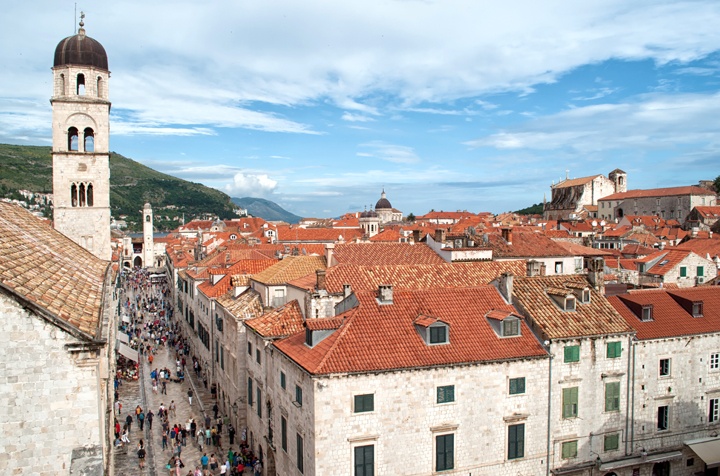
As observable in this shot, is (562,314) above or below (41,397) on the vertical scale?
below

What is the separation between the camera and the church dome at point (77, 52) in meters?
34.6

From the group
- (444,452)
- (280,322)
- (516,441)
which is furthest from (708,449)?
(280,322)

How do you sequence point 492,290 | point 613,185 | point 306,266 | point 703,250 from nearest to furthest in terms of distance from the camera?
point 492,290
point 306,266
point 703,250
point 613,185

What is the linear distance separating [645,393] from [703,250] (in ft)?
131

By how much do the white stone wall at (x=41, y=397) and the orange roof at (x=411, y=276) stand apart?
53.7 feet

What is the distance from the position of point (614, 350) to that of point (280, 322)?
1474 centimetres

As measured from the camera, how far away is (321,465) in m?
19.6

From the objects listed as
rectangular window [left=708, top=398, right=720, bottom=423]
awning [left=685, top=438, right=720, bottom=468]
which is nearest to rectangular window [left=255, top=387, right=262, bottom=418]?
awning [left=685, top=438, right=720, bottom=468]

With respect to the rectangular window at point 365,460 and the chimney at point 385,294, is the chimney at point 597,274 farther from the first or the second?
the rectangular window at point 365,460

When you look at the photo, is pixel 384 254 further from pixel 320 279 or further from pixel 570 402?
pixel 570 402

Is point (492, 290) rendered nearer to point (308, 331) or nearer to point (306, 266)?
point (308, 331)

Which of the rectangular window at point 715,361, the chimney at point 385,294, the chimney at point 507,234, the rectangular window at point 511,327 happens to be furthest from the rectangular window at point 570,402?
the chimney at point 507,234

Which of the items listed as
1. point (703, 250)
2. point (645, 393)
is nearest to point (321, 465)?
point (645, 393)

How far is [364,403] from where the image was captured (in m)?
20.3
